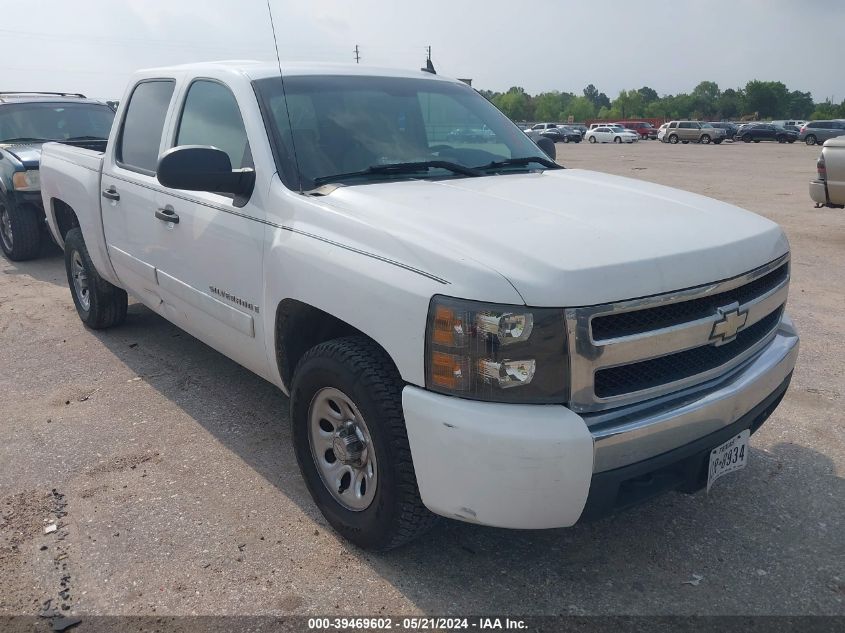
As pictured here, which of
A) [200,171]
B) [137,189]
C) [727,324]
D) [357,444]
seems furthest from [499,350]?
[137,189]

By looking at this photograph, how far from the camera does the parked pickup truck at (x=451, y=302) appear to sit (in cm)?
224

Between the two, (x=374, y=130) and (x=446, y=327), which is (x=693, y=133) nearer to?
(x=374, y=130)

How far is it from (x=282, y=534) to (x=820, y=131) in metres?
50.6

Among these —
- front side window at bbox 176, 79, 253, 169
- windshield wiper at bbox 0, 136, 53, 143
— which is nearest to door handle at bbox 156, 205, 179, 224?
front side window at bbox 176, 79, 253, 169

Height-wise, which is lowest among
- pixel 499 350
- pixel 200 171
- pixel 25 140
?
pixel 499 350

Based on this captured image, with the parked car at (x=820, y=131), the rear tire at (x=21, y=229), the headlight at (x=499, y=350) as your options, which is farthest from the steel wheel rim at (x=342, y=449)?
the parked car at (x=820, y=131)

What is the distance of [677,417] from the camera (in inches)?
95.2

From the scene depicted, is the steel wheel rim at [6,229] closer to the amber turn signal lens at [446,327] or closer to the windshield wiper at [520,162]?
the windshield wiper at [520,162]

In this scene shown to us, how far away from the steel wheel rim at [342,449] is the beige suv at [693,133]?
51255 millimetres

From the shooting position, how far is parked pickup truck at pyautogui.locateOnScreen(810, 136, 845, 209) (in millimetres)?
8781

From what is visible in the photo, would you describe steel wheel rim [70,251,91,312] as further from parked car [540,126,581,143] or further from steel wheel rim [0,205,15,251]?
parked car [540,126,581,143]

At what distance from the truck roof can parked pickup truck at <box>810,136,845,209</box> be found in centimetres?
660

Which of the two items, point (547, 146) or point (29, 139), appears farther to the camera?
point (29, 139)

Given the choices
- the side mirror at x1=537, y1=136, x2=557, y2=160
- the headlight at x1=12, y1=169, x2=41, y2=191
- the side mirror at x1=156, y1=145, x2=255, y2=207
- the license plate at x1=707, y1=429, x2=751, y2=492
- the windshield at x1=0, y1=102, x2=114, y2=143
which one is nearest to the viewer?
the license plate at x1=707, y1=429, x2=751, y2=492
